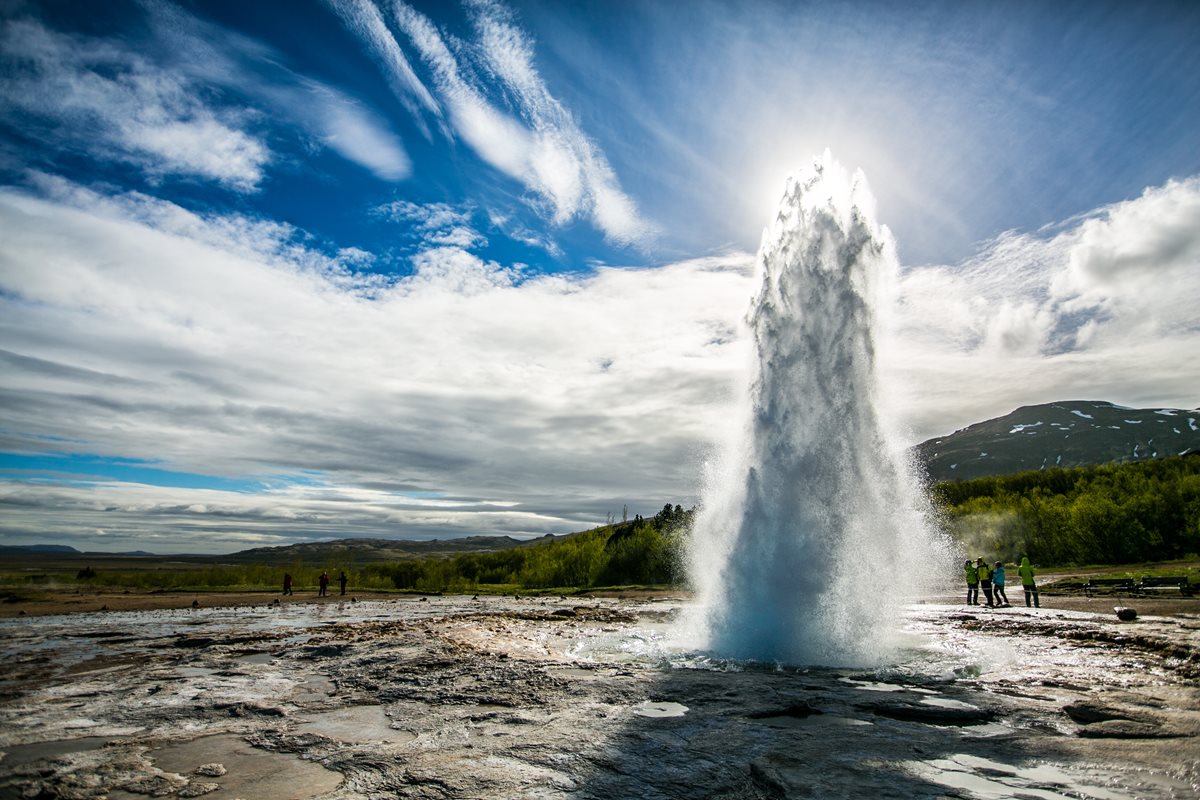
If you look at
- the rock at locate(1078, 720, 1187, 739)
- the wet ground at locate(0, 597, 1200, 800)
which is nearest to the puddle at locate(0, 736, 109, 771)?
the wet ground at locate(0, 597, 1200, 800)

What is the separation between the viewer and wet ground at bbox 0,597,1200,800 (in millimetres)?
5816

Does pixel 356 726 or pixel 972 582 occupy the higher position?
pixel 972 582

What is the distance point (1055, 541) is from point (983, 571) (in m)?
43.5

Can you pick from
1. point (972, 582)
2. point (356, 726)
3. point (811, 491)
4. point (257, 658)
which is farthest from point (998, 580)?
point (257, 658)

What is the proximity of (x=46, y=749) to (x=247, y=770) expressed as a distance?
2725mm

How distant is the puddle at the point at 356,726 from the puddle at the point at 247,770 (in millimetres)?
867

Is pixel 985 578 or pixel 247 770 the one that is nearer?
pixel 247 770

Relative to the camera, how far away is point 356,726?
809cm

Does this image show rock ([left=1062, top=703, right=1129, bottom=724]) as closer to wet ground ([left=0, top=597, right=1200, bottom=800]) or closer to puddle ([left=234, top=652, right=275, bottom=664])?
wet ground ([left=0, top=597, right=1200, bottom=800])

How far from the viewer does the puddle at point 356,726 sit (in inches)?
297

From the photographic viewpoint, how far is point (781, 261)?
59.7 feet

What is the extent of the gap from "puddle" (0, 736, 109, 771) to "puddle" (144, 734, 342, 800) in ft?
2.98

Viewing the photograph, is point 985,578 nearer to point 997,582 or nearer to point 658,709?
point 997,582

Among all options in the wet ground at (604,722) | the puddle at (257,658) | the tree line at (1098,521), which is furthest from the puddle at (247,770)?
the tree line at (1098,521)
